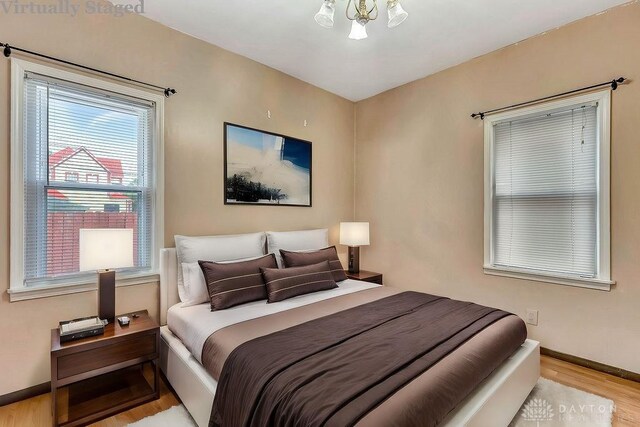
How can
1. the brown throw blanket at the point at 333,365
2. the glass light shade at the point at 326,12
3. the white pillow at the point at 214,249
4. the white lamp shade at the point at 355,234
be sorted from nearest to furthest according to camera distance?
the brown throw blanket at the point at 333,365
the glass light shade at the point at 326,12
the white pillow at the point at 214,249
the white lamp shade at the point at 355,234

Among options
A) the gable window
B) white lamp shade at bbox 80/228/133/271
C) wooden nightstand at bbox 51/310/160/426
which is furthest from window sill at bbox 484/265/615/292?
the gable window

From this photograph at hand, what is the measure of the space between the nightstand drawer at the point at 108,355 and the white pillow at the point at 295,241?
1.24 meters

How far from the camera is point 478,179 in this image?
311cm

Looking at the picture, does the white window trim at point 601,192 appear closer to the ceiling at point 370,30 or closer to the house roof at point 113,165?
the ceiling at point 370,30

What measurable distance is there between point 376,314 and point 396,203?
2013 mm

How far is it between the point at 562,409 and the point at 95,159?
367 centimetres

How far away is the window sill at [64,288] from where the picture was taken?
6.50 ft

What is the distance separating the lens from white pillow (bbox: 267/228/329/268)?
304 centimetres

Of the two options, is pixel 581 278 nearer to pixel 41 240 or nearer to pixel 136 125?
pixel 136 125

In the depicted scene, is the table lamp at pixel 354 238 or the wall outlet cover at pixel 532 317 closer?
the wall outlet cover at pixel 532 317

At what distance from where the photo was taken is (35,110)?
2.05 m

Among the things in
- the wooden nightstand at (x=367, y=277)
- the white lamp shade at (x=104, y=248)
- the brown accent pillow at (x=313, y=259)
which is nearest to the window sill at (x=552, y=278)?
the wooden nightstand at (x=367, y=277)

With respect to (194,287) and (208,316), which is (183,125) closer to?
(194,287)

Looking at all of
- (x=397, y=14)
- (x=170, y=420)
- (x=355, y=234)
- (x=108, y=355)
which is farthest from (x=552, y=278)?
(x=108, y=355)
